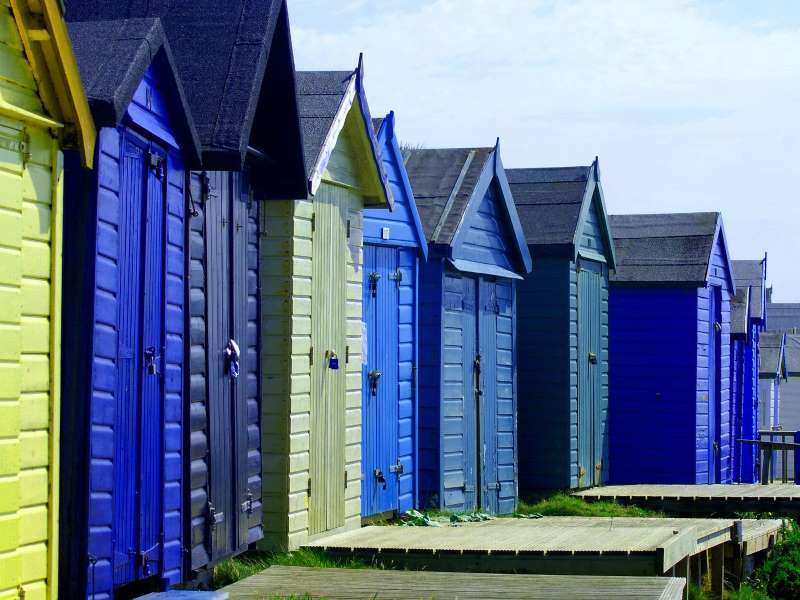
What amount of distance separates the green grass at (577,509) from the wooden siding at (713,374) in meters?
3.09

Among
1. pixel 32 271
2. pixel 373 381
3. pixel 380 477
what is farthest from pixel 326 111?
pixel 32 271

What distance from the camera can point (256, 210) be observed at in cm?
989

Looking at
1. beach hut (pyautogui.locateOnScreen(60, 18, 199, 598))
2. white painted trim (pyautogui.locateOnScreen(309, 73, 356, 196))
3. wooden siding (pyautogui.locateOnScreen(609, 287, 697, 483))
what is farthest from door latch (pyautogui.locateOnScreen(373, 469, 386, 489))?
wooden siding (pyautogui.locateOnScreen(609, 287, 697, 483))

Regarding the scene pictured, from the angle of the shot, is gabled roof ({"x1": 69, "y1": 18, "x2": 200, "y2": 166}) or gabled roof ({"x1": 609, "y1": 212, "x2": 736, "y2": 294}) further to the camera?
gabled roof ({"x1": 609, "y1": 212, "x2": 736, "y2": 294})

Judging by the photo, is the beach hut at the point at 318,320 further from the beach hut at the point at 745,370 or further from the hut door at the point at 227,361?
the beach hut at the point at 745,370

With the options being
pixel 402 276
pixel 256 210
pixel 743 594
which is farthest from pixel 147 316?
pixel 743 594

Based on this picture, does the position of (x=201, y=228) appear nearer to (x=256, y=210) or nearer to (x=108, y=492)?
(x=256, y=210)

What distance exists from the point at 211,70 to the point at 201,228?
979mm

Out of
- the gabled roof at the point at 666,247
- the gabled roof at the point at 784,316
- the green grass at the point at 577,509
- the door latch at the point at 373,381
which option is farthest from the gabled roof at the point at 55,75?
the gabled roof at the point at 784,316

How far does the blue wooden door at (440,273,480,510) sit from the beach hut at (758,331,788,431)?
75.2 ft

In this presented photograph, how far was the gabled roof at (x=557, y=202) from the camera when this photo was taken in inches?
643

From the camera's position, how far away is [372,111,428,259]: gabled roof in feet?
41.2

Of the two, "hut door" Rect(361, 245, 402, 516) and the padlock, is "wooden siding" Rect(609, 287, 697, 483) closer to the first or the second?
"hut door" Rect(361, 245, 402, 516)

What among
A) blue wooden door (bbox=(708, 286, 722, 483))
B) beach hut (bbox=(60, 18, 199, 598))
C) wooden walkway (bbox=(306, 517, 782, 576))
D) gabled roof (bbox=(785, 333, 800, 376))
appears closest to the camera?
beach hut (bbox=(60, 18, 199, 598))
